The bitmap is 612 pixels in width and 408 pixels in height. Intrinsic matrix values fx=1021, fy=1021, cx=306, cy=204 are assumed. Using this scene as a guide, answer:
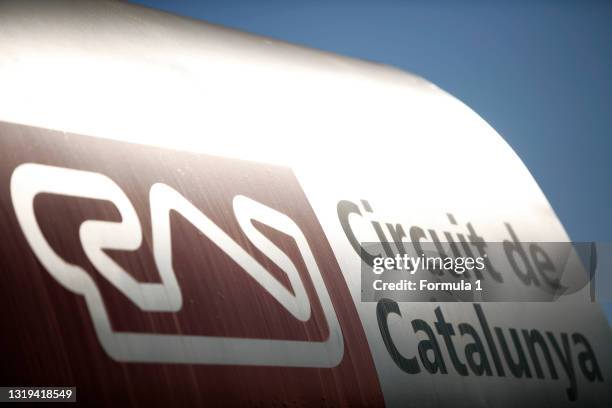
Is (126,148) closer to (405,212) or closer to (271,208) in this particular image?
(271,208)

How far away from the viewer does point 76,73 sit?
6.33 meters

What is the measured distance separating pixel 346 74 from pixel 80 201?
443cm

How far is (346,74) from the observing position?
954cm

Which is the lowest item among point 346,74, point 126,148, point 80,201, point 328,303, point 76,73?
point 328,303

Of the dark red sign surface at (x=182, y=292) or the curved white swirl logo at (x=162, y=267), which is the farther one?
the curved white swirl logo at (x=162, y=267)

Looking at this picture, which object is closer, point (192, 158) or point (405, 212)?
point (192, 158)

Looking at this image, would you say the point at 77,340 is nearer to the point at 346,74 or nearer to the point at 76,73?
the point at 76,73

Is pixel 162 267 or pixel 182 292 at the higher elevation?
pixel 162 267

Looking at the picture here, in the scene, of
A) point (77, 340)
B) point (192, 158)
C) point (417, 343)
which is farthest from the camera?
point (417, 343)

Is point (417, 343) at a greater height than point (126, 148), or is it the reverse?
point (126, 148)

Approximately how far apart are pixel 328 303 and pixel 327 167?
1.30 meters

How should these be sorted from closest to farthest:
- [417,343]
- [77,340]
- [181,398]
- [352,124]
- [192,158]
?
[77,340] < [181,398] < [192,158] < [417,343] < [352,124]

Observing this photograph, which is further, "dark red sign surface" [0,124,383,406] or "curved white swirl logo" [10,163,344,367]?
"curved white swirl logo" [10,163,344,367]

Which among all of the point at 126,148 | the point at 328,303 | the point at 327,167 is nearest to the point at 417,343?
the point at 328,303
